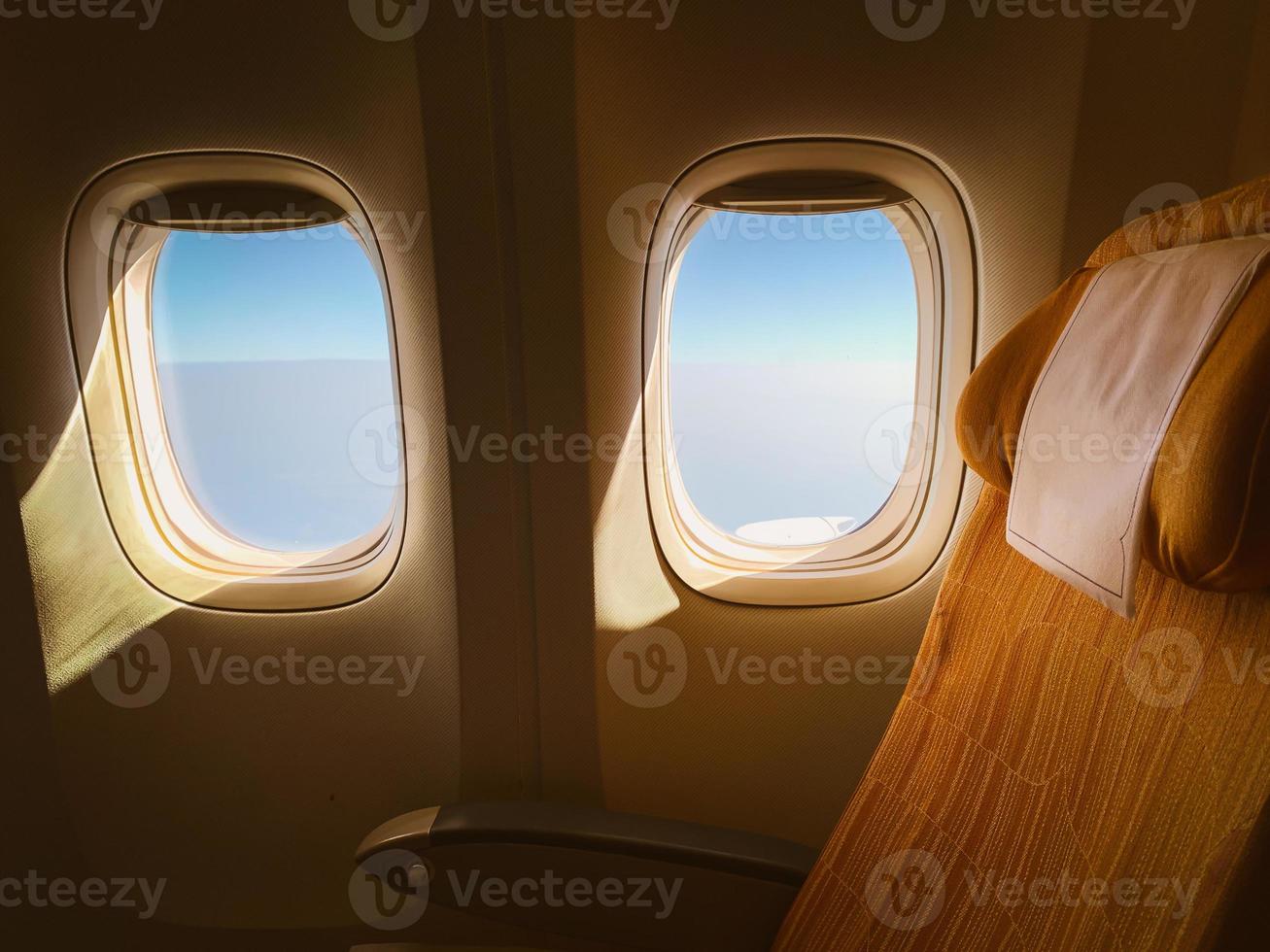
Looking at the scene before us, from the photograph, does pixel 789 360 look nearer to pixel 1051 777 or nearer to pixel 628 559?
pixel 628 559

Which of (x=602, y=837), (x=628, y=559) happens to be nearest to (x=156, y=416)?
(x=628, y=559)

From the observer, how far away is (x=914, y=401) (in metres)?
1.60

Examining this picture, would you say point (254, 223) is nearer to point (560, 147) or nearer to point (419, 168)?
point (419, 168)

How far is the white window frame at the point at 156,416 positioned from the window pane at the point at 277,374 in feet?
0.14

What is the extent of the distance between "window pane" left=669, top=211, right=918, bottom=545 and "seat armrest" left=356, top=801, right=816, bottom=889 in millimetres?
735

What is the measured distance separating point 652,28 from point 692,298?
20.8 inches

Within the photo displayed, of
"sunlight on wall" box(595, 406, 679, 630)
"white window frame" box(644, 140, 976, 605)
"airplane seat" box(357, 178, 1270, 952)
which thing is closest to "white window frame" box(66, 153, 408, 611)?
"sunlight on wall" box(595, 406, 679, 630)

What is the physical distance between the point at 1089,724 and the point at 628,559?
0.96 meters

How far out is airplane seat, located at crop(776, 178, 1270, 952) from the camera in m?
0.53

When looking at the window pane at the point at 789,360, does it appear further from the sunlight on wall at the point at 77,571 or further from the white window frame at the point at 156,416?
the sunlight on wall at the point at 77,571

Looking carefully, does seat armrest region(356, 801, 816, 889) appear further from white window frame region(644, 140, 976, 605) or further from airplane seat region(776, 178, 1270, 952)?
white window frame region(644, 140, 976, 605)

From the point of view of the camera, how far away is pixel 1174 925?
54cm

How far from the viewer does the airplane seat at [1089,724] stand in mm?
533

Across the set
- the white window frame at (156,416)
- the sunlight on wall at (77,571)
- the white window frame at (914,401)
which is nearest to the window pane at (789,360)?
the white window frame at (914,401)
